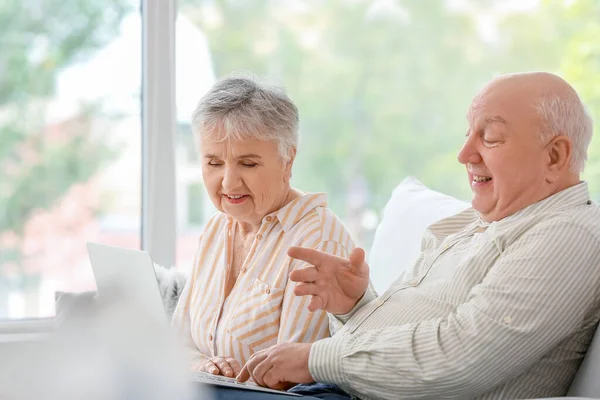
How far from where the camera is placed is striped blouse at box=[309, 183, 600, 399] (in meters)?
1.45

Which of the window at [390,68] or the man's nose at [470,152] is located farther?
the window at [390,68]

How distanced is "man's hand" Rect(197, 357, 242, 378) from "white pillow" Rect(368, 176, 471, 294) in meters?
0.50

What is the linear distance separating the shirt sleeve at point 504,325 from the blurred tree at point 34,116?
176 centimetres

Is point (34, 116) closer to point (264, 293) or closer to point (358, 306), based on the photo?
Result: point (264, 293)

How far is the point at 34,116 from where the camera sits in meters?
2.91

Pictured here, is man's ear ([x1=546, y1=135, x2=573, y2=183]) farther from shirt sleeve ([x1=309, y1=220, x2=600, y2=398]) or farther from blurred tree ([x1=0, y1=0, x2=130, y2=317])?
blurred tree ([x1=0, y1=0, x2=130, y2=317])

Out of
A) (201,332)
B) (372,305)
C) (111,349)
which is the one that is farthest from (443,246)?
(111,349)

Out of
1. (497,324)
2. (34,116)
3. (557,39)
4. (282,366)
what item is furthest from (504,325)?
(557,39)

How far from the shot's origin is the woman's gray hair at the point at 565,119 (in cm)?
161

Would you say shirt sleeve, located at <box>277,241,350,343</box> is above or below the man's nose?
below

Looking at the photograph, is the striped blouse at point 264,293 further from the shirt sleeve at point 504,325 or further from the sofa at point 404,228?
the shirt sleeve at point 504,325

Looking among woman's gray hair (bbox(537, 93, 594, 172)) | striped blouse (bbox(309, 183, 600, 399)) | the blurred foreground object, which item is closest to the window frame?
striped blouse (bbox(309, 183, 600, 399))

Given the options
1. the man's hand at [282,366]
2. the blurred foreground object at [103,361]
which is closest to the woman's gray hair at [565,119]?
the man's hand at [282,366]

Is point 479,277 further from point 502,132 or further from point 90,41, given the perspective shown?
point 90,41
